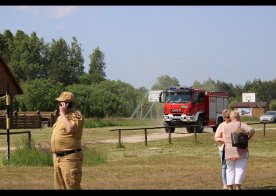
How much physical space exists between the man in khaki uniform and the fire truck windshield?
92.5 feet

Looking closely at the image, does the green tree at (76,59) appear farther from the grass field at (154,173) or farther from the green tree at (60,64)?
the grass field at (154,173)

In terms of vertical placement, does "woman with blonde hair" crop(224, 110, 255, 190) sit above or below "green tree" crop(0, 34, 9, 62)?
below

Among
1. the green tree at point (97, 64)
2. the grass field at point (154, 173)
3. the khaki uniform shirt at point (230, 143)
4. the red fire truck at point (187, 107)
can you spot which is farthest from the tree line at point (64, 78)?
the khaki uniform shirt at point (230, 143)

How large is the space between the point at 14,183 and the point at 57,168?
14.5 feet

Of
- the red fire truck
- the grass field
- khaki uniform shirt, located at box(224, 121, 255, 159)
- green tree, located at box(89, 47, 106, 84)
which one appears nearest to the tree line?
green tree, located at box(89, 47, 106, 84)

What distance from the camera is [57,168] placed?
6879mm

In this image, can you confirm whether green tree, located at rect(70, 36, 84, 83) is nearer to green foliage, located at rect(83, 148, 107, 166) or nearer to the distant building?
the distant building

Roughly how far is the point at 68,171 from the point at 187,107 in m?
28.2

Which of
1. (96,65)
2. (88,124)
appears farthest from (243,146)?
(96,65)

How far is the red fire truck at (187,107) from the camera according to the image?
34.7 m

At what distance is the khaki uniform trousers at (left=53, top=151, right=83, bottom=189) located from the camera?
6.74 m

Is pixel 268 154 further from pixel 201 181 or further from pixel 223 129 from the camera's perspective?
pixel 223 129

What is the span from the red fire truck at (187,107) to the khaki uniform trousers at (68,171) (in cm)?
2731
